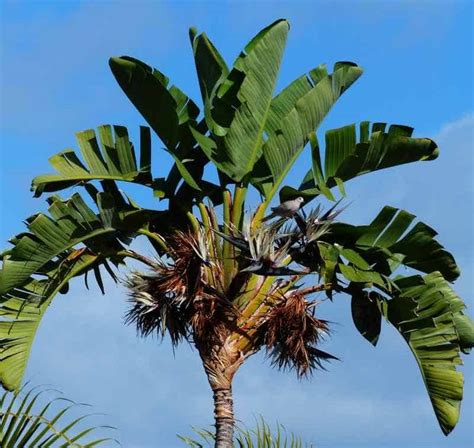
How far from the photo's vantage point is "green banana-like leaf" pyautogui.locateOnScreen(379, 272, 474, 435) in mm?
10273

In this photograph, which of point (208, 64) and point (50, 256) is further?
point (208, 64)

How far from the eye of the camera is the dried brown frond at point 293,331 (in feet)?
33.8

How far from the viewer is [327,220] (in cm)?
1045

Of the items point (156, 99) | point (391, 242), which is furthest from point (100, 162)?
point (391, 242)

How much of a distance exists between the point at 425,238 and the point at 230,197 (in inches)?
83.4

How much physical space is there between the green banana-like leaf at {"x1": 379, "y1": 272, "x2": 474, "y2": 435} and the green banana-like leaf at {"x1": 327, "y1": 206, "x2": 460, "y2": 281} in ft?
1.28

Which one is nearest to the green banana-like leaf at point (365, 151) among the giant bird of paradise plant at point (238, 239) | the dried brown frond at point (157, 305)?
the giant bird of paradise plant at point (238, 239)

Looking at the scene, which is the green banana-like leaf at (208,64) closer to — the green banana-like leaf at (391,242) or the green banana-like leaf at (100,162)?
the green banana-like leaf at (100,162)

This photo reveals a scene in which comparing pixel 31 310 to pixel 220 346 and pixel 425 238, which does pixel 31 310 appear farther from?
pixel 425 238

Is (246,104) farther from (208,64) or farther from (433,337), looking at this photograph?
(433,337)

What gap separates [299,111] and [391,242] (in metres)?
1.69

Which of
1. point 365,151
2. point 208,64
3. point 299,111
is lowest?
point 365,151

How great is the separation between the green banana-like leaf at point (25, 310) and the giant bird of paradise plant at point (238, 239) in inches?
0.6

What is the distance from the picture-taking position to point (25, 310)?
10.7 m
